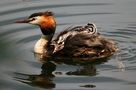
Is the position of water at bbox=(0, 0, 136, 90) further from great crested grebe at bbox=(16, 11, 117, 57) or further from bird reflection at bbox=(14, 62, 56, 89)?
great crested grebe at bbox=(16, 11, 117, 57)

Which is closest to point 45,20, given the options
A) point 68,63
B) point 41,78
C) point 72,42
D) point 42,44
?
point 42,44

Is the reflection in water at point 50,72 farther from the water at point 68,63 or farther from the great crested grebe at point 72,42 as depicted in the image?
the great crested grebe at point 72,42

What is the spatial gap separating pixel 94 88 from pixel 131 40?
9.14ft

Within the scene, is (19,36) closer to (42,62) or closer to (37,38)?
(37,38)

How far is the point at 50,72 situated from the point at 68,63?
20.5 inches

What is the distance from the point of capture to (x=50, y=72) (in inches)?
411

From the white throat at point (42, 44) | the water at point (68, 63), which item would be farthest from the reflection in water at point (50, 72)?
the white throat at point (42, 44)

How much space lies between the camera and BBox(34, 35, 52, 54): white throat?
1140cm

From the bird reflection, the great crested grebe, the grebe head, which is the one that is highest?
the grebe head

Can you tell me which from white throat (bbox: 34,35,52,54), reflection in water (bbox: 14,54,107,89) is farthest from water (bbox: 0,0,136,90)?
white throat (bbox: 34,35,52,54)

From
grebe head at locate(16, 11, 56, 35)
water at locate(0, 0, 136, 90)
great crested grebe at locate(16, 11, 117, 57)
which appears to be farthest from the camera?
grebe head at locate(16, 11, 56, 35)

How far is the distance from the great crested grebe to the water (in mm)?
244

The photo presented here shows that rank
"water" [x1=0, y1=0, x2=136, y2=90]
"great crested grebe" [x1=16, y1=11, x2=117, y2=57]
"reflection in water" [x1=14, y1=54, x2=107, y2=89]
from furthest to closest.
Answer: "great crested grebe" [x1=16, y1=11, x2=117, y2=57] < "reflection in water" [x1=14, y1=54, x2=107, y2=89] < "water" [x1=0, y1=0, x2=136, y2=90]

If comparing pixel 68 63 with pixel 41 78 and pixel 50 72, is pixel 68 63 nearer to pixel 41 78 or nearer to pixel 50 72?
pixel 50 72
